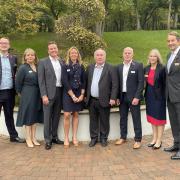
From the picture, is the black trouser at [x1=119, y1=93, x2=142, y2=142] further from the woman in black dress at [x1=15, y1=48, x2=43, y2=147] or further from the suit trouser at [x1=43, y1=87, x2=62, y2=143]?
the woman in black dress at [x1=15, y1=48, x2=43, y2=147]

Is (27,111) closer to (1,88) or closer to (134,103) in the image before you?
(1,88)

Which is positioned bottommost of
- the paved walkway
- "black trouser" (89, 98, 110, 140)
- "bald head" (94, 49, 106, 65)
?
the paved walkway

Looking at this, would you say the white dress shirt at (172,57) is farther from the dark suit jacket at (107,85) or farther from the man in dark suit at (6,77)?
the man in dark suit at (6,77)

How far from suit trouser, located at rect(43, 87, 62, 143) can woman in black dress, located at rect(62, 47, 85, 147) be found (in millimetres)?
132

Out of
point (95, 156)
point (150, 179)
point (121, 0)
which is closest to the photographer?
point (150, 179)

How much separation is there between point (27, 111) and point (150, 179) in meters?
2.92

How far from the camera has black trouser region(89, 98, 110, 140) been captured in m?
7.34

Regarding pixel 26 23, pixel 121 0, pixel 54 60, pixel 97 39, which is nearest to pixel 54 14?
pixel 121 0

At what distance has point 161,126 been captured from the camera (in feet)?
23.4

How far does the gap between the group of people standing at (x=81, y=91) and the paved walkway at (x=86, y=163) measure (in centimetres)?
27

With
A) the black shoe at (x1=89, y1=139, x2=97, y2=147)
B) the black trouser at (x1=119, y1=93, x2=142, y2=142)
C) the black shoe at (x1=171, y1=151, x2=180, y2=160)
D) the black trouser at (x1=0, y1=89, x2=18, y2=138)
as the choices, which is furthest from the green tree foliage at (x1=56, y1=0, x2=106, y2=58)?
the black shoe at (x1=171, y1=151, x2=180, y2=160)

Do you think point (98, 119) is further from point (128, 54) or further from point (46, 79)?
point (128, 54)

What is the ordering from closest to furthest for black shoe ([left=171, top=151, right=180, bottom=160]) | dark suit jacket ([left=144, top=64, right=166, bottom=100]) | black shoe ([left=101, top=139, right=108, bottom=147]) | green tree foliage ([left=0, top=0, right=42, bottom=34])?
black shoe ([left=171, top=151, right=180, bottom=160]), dark suit jacket ([left=144, top=64, right=166, bottom=100]), black shoe ([left=101, top=139, right=108, bottom=147]), green tree foliage ([left=0, top=0, right=42, bottom=34])

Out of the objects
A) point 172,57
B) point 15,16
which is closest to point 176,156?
point 172,57
